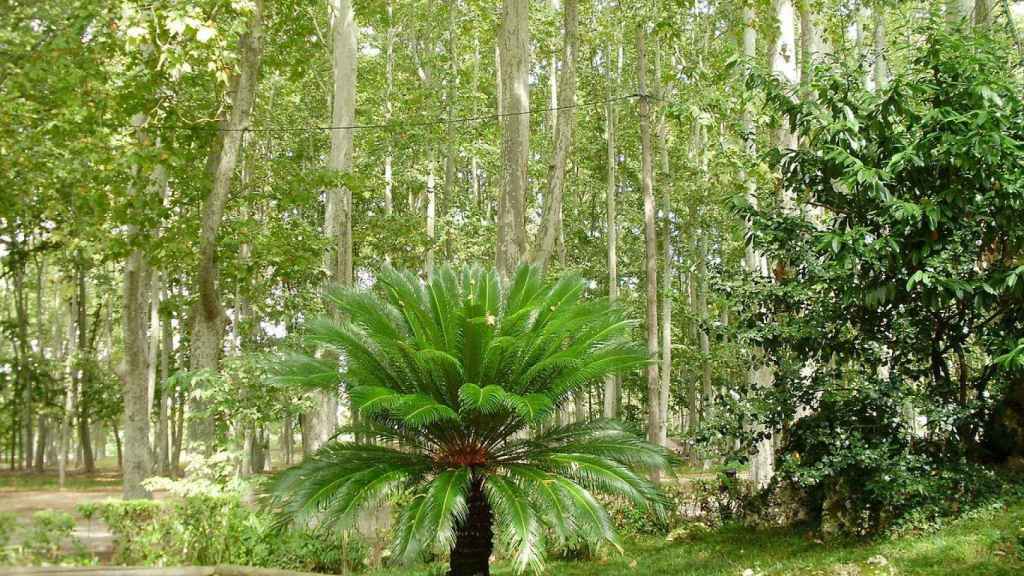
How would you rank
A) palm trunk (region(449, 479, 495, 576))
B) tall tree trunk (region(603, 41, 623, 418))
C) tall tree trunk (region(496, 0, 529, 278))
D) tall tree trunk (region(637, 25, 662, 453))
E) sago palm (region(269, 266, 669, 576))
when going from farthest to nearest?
tall tree trunk (region(603, 41, 623, 418)) → tall tree trunk (region(637, 25, 662, 453)) → tall tree trunk (region(496, 0, 529, 278)) → palm trunk (region(449, 479, 495, 576)) → sago palm (region(269, 266, 669, 576))

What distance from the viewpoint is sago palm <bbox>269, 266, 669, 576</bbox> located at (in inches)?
246

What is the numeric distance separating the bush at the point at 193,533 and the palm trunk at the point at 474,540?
93.4 inches

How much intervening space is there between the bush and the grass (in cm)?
171

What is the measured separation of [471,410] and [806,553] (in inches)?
148

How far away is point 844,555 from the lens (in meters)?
7.23

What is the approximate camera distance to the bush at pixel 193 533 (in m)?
8.81

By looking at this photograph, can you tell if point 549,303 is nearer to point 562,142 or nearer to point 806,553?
point 806,553

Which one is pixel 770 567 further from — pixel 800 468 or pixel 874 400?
pixel 874 400

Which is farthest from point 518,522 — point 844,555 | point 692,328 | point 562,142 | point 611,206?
point 692,328

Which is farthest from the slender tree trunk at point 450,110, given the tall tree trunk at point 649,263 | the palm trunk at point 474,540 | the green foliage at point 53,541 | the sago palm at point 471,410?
the green foliage at point 53,541

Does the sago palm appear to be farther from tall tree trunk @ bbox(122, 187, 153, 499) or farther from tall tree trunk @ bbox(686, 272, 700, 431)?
tall tree trunk @ bbox(686, 272, 700, 431)

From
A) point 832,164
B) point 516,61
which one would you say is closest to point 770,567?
point 832,164

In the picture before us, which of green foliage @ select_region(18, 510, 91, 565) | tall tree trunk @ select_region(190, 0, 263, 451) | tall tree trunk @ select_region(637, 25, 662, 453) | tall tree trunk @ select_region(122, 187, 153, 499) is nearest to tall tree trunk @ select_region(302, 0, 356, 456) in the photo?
tall tree trunk @ select_region(190, 0, 263, 451)

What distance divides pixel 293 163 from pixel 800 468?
10258 millimetres
